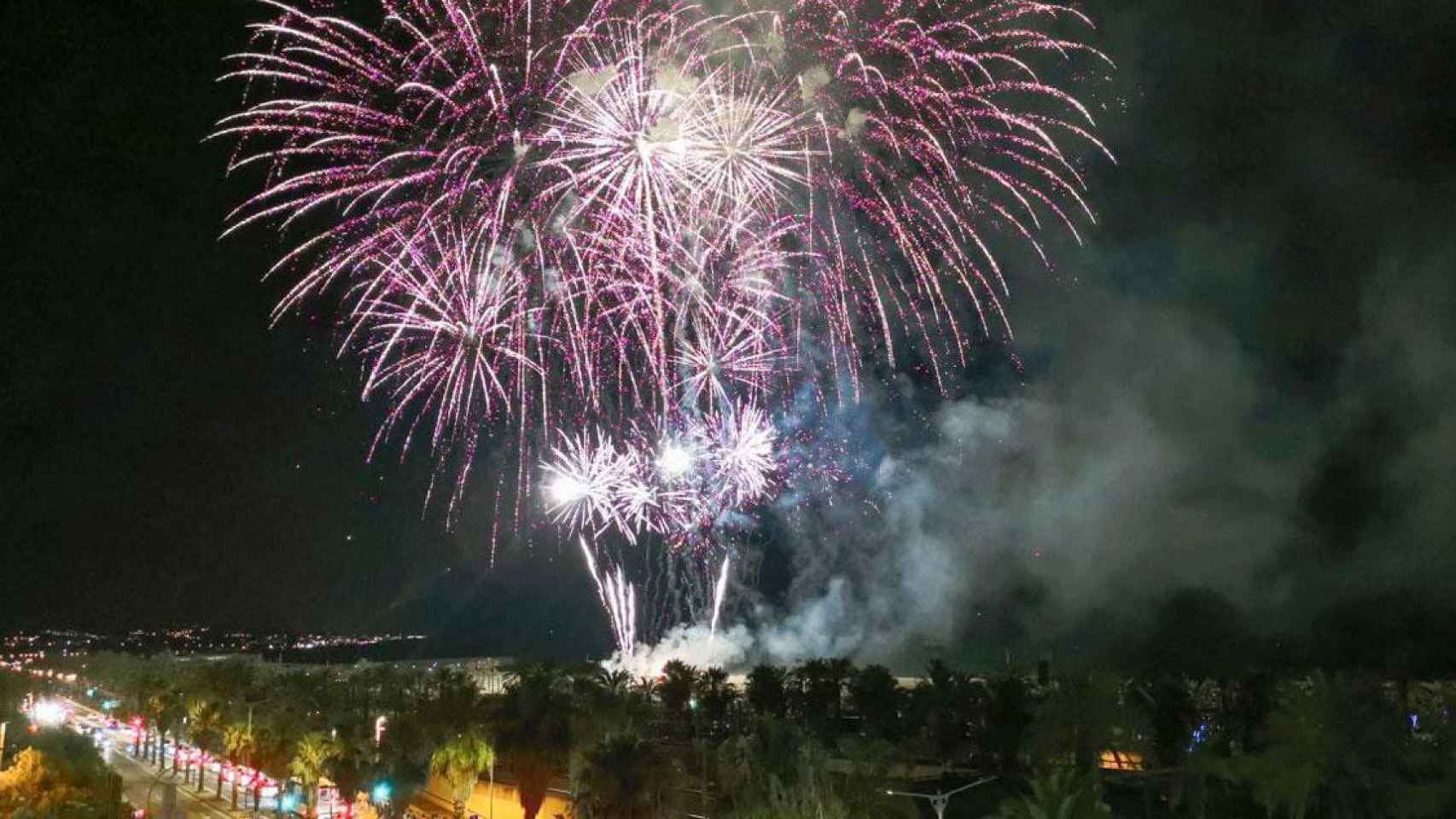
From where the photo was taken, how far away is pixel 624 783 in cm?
2912

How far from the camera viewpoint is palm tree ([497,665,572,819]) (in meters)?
39.6

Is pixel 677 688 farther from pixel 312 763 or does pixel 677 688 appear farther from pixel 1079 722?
pixel 1079 722

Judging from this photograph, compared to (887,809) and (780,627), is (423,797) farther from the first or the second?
(780,627)

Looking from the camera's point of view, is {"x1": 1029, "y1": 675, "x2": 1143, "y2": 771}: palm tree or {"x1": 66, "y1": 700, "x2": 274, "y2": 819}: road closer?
{"x1": 1029, "y1": 675, "x2": 1143, "y2": 771}: palm tree

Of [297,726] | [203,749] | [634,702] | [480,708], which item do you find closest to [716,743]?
[634,702]

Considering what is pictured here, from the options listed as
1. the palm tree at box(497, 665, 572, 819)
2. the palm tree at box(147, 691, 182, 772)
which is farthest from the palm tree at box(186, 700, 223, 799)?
the palm tree at box(497, 665, 572, 819)

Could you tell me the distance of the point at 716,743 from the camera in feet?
164

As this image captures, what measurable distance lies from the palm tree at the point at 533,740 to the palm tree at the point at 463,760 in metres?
2.37

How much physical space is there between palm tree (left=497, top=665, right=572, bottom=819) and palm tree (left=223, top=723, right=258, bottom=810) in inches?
668

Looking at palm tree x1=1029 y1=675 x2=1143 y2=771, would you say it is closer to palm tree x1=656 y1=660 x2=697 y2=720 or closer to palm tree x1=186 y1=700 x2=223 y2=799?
palm tree x1=656 y1=660 x2=697 y2=720

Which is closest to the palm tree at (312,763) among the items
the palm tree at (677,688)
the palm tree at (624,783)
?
the palm tree at (624,783)

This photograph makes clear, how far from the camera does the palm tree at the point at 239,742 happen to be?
2008 inches

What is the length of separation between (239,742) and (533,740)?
2090cm

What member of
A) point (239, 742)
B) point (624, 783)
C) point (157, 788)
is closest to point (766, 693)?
point (624, 783)
